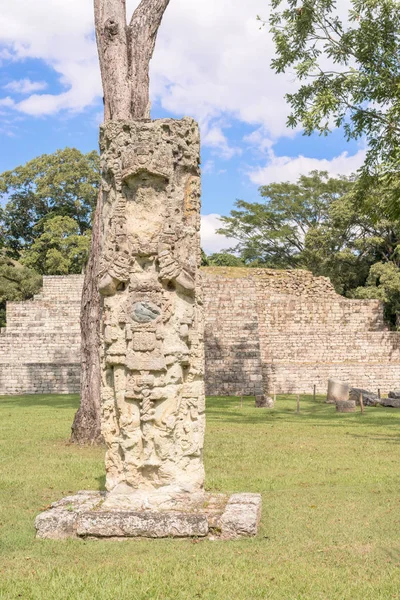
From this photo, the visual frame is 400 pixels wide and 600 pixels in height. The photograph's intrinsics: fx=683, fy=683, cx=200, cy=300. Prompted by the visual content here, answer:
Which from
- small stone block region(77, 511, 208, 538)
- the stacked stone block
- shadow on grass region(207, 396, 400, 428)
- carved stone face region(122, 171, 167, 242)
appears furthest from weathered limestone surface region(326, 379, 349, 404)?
small stone block region(77, 511, 208, 538)

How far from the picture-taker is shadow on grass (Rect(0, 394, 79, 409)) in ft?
55.1

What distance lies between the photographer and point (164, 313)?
5.46 metres

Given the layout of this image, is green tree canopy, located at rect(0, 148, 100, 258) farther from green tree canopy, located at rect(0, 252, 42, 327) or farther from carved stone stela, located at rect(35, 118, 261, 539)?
carved stone stela, located at rect(35, 118, 261, 539)

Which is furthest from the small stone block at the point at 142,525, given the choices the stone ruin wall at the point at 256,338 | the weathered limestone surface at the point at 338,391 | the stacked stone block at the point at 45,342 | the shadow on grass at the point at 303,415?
the stacked stone block at the point at 45,342

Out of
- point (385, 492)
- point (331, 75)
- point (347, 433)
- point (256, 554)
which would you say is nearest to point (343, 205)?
point (331, 75)

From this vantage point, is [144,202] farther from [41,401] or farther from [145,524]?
[41,401]

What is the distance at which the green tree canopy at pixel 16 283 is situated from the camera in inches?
1201

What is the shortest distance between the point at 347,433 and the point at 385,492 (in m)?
4.60

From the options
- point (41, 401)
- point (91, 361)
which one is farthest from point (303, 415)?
point (41, 401)

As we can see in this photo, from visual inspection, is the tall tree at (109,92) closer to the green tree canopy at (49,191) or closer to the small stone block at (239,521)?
the small stone block at (239,521)

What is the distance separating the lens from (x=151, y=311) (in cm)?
542

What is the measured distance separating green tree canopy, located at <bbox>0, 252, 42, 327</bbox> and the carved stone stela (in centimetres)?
2589

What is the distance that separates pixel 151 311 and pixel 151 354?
0.34 m

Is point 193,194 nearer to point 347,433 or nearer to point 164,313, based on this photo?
point 164,313
